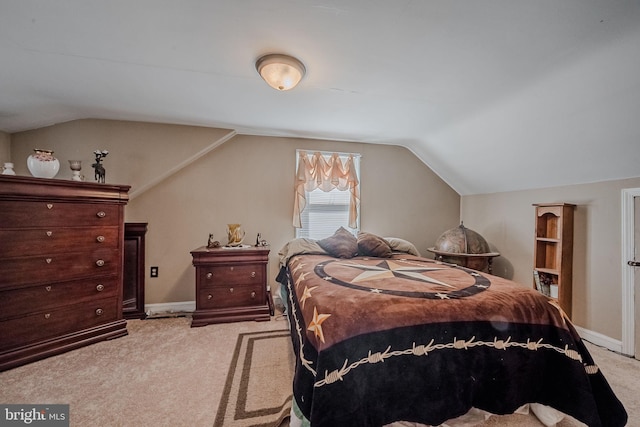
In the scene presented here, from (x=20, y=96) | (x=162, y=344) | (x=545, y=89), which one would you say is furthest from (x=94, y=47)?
(x=545, y=89)

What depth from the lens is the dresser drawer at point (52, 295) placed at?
1880 millimetres

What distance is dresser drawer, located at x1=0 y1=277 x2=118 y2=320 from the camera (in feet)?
6.17

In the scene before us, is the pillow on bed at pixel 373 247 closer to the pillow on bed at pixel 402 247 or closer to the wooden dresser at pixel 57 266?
the pillow on bed at pixel 402 247

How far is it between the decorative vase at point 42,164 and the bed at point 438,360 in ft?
8.39

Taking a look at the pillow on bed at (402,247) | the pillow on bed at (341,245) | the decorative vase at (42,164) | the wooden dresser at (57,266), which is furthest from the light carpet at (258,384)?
the decorative vase at (42,164)

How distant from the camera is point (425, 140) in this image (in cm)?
341

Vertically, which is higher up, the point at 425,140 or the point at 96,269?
the point at 425,140

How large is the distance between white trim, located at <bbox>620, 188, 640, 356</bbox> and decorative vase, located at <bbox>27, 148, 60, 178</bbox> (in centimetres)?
512

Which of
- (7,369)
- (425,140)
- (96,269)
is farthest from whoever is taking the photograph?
(425,140)

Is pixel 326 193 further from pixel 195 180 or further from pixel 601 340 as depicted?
pixel 601 340

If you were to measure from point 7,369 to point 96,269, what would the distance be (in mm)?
819

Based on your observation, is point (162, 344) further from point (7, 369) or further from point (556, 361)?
point (556, 361)

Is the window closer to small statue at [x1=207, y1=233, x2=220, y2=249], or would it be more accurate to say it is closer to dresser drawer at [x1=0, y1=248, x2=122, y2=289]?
small statue at [x1=207, y1=233, x2=220, y2=249]

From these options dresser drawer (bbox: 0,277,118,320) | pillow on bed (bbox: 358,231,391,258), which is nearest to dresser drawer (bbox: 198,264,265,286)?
dresser drawer (bbox: 0,277,118,320)
